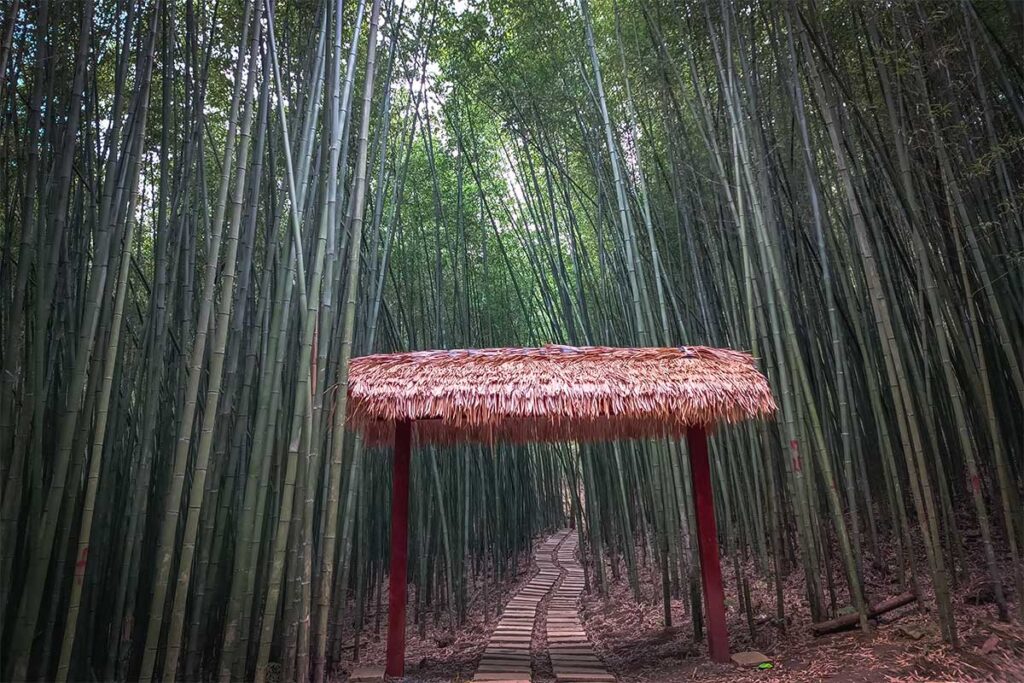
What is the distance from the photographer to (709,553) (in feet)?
10.5

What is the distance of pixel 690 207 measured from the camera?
15.6 feet

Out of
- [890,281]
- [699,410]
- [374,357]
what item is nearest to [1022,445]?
[890,281]

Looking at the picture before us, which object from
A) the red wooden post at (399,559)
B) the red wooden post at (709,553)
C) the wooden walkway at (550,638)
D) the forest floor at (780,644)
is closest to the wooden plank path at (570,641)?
the wooden walkway at (550,638)

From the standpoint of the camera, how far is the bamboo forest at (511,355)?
2545mm

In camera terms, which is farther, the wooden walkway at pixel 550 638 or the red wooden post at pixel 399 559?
the wooden walkway at pixel 550 638

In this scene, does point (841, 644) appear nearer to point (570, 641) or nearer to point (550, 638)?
point (570, 641)

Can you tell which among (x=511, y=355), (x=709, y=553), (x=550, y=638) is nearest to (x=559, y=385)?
(x=511, y=355)

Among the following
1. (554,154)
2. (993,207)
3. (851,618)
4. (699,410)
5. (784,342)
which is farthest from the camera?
(554,154)

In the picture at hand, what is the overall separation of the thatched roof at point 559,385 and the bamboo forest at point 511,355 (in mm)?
17

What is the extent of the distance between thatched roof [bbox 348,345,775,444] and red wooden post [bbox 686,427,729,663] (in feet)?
0.81

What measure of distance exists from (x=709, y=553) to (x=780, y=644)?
696 millimetres

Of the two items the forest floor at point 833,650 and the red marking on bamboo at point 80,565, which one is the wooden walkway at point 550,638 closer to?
the forest floor at point 833,650

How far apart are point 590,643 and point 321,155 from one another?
3418 millimetres

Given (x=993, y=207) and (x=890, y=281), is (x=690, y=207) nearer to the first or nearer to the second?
(x=890, y=281)
